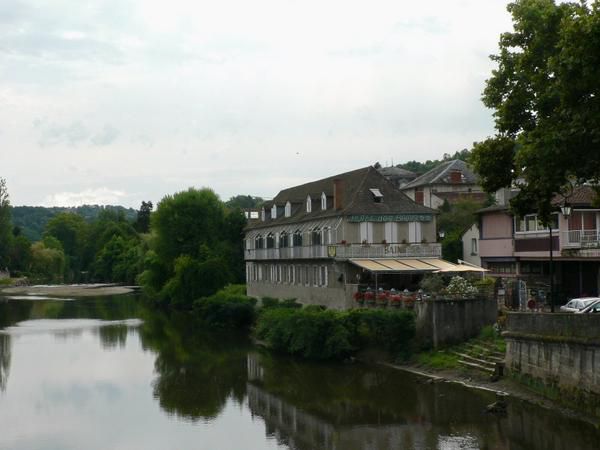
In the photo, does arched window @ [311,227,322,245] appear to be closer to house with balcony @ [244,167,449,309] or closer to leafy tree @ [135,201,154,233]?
house with balcony @ [244,167,449,309]

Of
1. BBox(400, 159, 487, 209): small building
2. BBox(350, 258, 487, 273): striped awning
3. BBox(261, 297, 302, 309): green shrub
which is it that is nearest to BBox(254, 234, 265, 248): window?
BBox(261, 297, 302, 309): green shrub

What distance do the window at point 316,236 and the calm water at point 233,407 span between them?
847 cm

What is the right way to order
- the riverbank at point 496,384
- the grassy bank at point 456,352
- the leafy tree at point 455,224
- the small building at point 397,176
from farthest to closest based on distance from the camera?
1. the small building at point 397,176
2. the leafy tree at point 455,224
3. the grassy bank at point 456,352
4. the riverbank at point 496,384

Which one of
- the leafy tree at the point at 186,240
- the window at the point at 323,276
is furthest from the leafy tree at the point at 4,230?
the window at the point at 323,276

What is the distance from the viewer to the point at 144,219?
171500mm

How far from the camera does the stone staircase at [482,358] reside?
32.9m

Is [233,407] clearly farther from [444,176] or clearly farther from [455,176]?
[455,176]

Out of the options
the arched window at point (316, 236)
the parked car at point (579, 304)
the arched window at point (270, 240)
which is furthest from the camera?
the arched window at point (270, 240)

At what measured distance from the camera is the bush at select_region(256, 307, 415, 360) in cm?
3909

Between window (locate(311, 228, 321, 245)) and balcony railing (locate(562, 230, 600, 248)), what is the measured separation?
16.1 m

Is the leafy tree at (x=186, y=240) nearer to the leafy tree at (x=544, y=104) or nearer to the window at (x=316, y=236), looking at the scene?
the window at (x=316, y=236)

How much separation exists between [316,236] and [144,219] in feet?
401

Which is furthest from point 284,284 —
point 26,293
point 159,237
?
point 26,293

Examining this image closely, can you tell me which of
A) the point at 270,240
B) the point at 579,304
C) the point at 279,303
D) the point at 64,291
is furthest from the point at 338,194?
the point at 64,291
